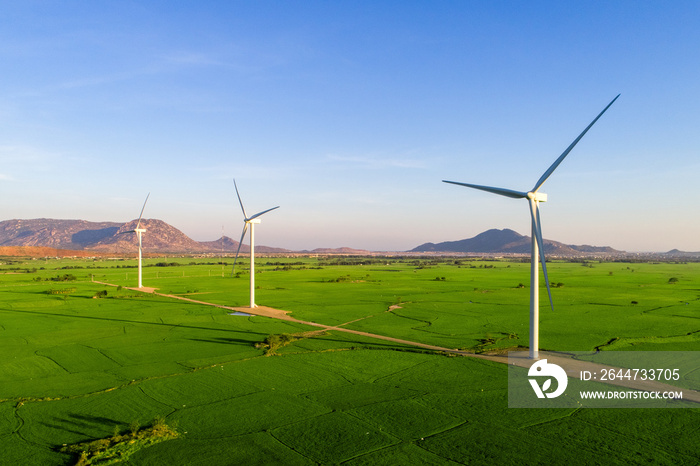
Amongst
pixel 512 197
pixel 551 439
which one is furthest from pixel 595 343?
pixel 551 439

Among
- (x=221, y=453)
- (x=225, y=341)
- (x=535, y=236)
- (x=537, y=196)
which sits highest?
(x=537, y=196)

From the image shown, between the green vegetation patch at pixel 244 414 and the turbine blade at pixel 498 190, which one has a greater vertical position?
the turbine blade at pixel 498 190

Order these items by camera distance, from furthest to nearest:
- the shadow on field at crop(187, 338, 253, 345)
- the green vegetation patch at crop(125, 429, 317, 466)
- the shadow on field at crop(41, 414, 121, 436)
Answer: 1. the shadow on field at crop(187, 338, 253, 345)
2. the shadow on field at crop(41, 414, 121, 436)
3. the green vegetation patch at crop(125, 429, 317, 466)

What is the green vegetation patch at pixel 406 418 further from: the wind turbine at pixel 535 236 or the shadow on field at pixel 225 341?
the shadow on field at pixel 225 341

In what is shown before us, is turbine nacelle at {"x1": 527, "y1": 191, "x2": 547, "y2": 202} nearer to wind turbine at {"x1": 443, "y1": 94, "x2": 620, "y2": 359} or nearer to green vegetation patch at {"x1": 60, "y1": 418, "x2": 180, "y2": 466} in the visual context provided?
wind turbine at {"x1": 443, "y1": 94, "x2": 620, "y2": 359}

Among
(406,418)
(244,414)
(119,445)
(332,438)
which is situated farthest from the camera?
(244,414)

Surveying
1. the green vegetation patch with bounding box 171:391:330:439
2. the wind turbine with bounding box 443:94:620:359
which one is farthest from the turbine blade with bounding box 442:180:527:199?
the green vegetation patch with bounding box 171:391:330:439

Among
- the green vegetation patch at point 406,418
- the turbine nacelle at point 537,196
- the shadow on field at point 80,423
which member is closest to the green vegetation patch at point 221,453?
the shadow on field at point 80,423

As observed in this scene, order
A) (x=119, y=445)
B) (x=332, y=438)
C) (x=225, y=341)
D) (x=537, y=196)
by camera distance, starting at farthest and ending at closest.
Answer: (x=225, y=341), (x=537, y=196), (x=332, y=438), (x=119, y=445)

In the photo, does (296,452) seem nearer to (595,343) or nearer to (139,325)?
(595,343)

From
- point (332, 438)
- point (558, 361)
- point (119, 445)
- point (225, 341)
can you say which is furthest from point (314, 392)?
point (558, 361)

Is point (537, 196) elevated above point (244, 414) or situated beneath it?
elevated above

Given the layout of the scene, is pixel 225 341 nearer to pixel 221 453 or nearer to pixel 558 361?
pixel 221 453
